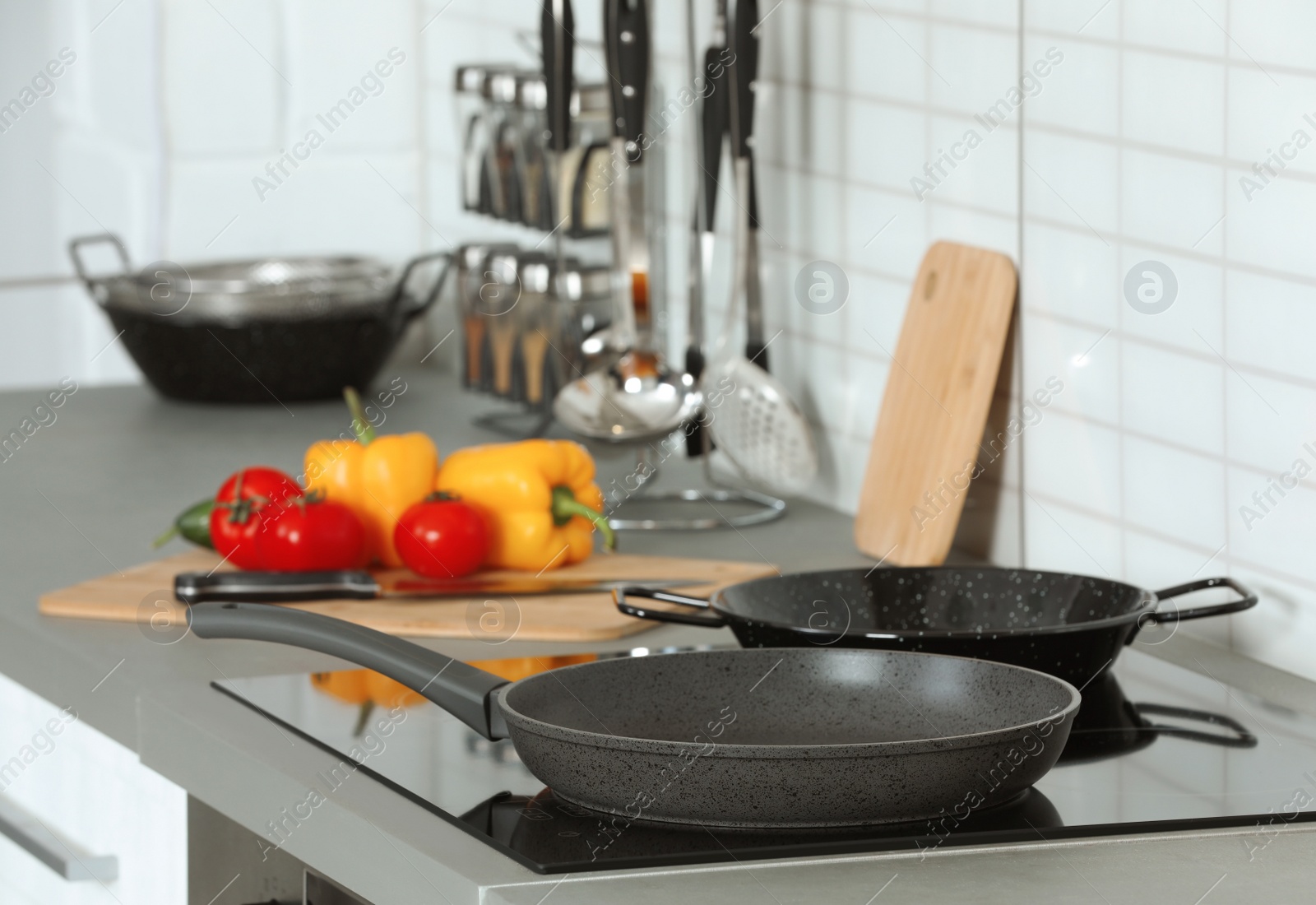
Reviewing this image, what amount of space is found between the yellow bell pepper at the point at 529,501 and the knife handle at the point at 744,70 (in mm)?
320

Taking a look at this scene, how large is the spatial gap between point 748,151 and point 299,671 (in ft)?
2.09

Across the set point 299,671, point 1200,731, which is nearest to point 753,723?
point 1200,731

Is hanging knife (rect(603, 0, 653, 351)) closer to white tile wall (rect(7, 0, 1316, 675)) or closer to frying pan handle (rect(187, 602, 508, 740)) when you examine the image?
white tile wall (rect(7, 0, 1316, 675))

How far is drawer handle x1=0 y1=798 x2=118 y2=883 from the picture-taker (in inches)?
46.6

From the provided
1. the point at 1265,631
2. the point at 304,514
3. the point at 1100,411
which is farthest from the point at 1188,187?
the point at 304,514

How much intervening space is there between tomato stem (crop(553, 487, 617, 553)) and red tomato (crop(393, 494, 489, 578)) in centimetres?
7

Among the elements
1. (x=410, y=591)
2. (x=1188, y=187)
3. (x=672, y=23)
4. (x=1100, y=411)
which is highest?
(x=672, y=23)

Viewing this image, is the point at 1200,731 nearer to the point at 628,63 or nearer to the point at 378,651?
the point at 378,651

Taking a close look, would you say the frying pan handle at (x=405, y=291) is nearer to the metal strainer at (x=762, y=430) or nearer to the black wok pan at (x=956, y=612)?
the metal strainer at (x=762, y=430)

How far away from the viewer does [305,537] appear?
136cm

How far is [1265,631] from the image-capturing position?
117 cm

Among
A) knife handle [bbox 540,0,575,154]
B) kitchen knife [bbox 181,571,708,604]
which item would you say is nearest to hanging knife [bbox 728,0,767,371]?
knife handle [bbox 540,0,575,154]

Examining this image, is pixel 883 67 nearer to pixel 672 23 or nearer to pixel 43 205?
pixel 672 23

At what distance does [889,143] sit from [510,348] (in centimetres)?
58
